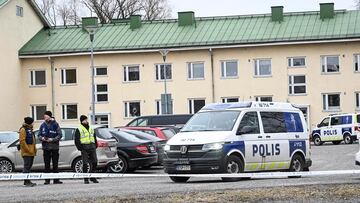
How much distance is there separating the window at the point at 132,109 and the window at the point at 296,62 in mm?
11359

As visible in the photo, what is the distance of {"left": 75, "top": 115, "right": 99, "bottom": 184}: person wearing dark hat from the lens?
20.3m

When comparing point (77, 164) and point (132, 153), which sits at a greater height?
point (132, 153)

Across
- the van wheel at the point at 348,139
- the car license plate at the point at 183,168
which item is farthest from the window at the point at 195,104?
the car license plate at the point at 183,168

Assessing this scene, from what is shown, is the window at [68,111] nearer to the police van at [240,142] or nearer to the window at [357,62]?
the window at [357,62]

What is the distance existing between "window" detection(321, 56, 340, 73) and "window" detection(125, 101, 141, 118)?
13.6 meters

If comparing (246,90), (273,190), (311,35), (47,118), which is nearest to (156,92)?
(246,90)

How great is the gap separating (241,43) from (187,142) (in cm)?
3656

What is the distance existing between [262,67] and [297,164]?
113ft

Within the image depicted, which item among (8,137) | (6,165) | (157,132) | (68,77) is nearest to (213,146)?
(6,165)

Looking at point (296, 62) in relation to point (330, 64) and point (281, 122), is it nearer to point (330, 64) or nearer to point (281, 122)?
point (330, 64)

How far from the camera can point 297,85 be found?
5462 centimetres

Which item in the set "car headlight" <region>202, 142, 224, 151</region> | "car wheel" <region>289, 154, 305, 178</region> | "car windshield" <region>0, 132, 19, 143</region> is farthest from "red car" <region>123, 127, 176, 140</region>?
"car headlight" <region>202, 142, 224, 151</region>

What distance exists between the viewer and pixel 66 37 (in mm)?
59344

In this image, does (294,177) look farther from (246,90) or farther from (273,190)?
(246,90)
